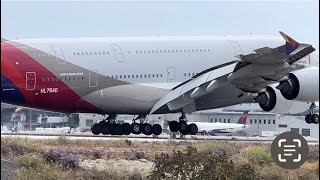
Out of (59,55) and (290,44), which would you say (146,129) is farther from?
(290,44)

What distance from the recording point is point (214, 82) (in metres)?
48.7

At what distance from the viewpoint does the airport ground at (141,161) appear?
31.8 metres

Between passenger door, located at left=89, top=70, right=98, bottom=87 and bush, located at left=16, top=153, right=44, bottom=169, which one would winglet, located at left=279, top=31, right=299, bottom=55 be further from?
bush, located at left=16, top=153, right=44, bottom=169

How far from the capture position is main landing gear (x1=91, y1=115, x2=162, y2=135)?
171 ft

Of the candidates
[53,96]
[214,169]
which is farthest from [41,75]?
[214,169]

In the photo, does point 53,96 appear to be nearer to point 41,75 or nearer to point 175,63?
point 41,75

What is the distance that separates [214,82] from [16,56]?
10.5m

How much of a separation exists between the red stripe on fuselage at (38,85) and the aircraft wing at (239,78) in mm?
4751

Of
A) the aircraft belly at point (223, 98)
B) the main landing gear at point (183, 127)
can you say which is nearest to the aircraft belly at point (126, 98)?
the main landing gear at point (183, 127)

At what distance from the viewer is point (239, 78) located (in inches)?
1897

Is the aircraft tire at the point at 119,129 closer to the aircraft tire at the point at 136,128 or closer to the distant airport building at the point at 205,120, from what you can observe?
the aircraft tire at the point at 136,128

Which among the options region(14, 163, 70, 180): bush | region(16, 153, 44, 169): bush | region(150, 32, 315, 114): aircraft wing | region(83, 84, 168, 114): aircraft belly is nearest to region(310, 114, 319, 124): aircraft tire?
region(150, 32, 315, 114): aircraft wing

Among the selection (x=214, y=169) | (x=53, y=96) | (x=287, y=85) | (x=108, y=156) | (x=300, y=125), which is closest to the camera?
(x=214, y=169)

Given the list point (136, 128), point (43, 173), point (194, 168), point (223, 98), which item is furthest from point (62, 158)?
point (223, 98)
